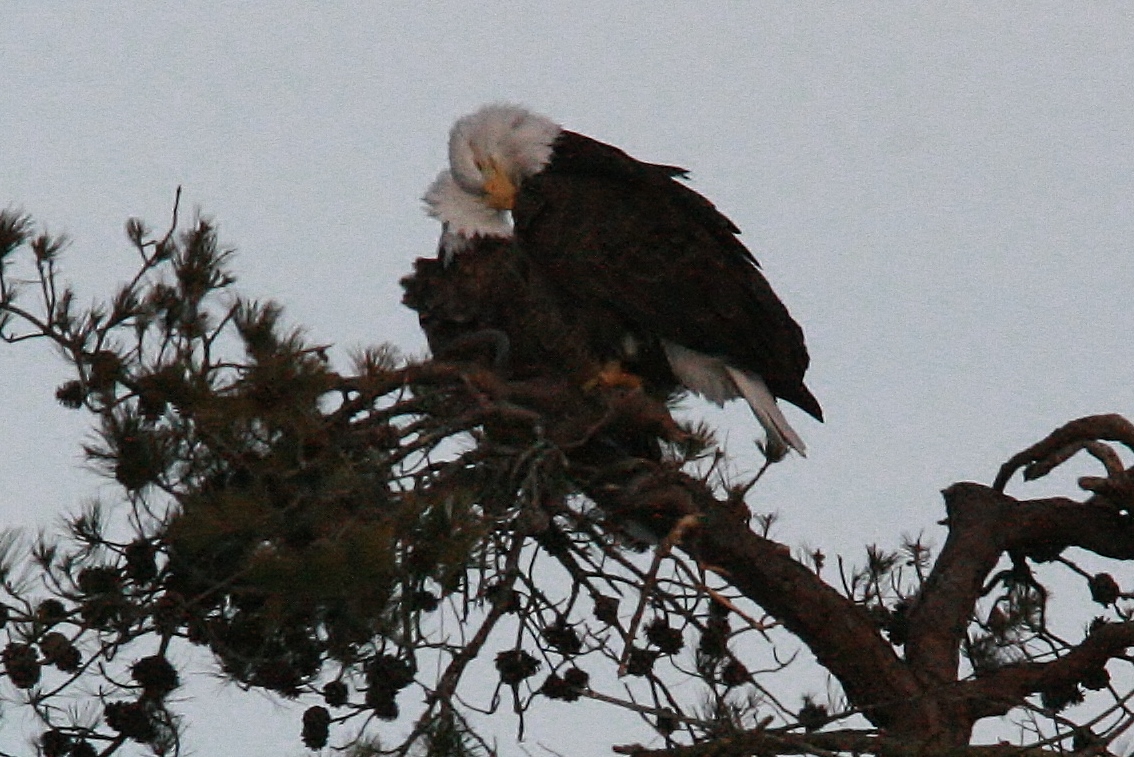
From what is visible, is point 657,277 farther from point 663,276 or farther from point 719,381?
point 719,381

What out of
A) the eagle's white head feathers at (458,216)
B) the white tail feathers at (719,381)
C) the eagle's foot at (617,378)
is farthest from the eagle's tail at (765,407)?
the eagle's white head feathers at (458,216)

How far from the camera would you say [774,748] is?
3.58 meters

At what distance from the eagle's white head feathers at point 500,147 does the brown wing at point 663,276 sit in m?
0.21

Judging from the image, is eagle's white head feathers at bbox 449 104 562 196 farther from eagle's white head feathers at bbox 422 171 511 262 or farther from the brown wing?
the brown wing

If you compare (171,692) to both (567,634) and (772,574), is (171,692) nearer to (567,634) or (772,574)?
(567,634)

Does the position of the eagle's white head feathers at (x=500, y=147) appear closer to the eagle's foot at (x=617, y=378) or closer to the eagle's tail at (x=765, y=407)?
the eagle's foot at (x=617, y=378)

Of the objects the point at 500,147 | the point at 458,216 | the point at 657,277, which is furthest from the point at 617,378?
the point at 500,147

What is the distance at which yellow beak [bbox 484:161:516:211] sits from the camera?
5.63 meters

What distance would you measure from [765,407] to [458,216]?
938 mm

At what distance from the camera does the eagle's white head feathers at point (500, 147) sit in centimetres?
570

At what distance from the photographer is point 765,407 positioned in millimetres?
5312

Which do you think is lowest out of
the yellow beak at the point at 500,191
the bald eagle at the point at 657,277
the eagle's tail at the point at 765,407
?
the eagle's tail at the point at 765,407

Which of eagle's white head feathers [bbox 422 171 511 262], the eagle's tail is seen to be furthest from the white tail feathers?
eagle's white head feathers [bbox 422 171 511 262]

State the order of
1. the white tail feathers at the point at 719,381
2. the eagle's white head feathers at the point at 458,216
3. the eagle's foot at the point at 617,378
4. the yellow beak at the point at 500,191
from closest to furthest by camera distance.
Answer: the eagle's foot at the point at 617,378 < the white tail feathers at the point at 719,381 < the eagle's white head feathers at the point at 458,216 < the yellow beak at the point at 500,191
